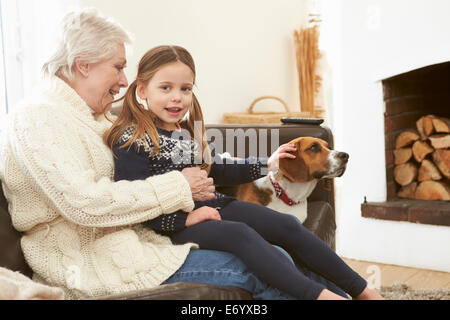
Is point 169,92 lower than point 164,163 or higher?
higher

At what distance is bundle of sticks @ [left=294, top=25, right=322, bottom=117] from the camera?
3881 mm

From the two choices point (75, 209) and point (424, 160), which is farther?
point (424, 160)

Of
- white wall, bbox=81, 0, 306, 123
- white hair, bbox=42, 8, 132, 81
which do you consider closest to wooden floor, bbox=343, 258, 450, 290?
white wall, bbox=81, 0, 306, 123

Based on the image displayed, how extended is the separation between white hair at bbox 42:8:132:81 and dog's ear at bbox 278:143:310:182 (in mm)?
677

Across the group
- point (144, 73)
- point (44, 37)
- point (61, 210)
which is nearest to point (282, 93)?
point (44, 37)

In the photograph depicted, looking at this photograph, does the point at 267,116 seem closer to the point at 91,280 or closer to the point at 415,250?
the point at 415,250

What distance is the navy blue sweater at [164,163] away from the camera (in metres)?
1.29

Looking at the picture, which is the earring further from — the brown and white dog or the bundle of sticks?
the bundle of sticks

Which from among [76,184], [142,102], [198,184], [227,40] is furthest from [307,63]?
[76,184]

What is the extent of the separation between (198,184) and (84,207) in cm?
30

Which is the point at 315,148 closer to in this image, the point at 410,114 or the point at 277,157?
the point at 277,157

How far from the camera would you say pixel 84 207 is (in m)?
1.17

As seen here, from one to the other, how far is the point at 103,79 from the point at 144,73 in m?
0.11

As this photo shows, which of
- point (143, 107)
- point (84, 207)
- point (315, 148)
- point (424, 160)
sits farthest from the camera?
point (424, 160)
